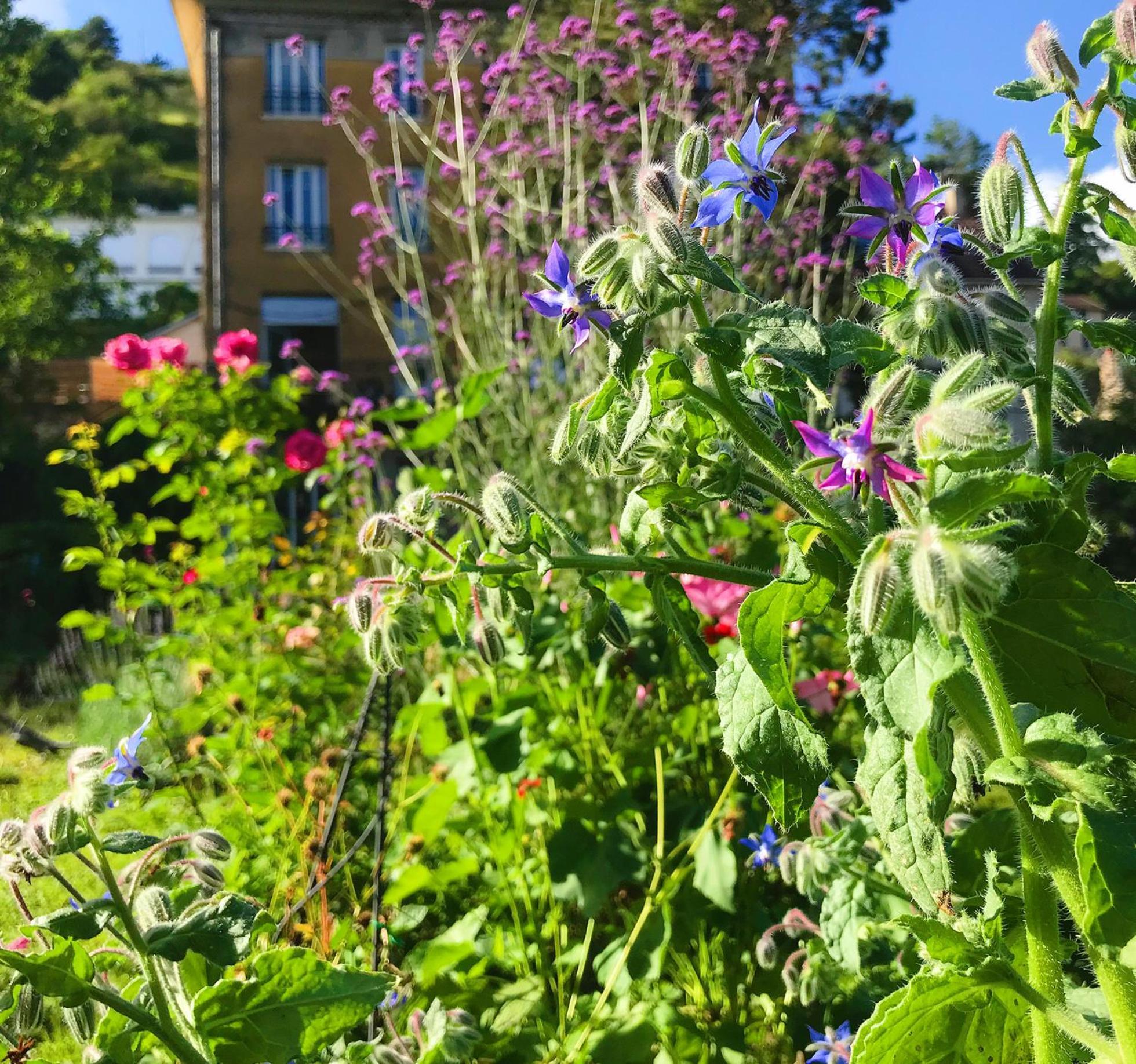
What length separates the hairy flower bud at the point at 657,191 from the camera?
0.82 m

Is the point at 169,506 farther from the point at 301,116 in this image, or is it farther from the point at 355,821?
the point at 355,821

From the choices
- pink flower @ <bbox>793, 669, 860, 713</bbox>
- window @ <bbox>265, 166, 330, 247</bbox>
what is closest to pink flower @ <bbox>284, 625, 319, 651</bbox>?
pink flower @ <bbox>793, 669, 860, 713</bbox>

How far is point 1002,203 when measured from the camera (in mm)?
892

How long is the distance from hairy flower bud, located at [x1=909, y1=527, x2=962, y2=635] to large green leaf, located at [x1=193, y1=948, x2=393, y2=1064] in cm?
63

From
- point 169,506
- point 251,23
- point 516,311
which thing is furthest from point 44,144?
point 516,311

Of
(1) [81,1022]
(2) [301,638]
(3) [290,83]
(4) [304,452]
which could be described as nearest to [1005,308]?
(1) [81,1022]

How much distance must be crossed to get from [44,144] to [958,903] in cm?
1792

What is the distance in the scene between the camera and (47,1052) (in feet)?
5.46

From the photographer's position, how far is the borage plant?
670 millimetres

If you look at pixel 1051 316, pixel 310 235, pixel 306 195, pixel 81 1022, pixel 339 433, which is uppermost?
pixel 306 195

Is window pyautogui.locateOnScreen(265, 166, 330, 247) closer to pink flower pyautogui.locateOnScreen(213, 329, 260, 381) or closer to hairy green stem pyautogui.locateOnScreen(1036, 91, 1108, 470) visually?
pink flower pyautogui.locateOnScreen(213, 329, 260, 381)

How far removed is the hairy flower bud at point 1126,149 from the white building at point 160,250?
3024 cm

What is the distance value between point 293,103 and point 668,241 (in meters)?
13.7

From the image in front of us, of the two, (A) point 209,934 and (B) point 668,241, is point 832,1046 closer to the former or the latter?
(A) point 209,934
